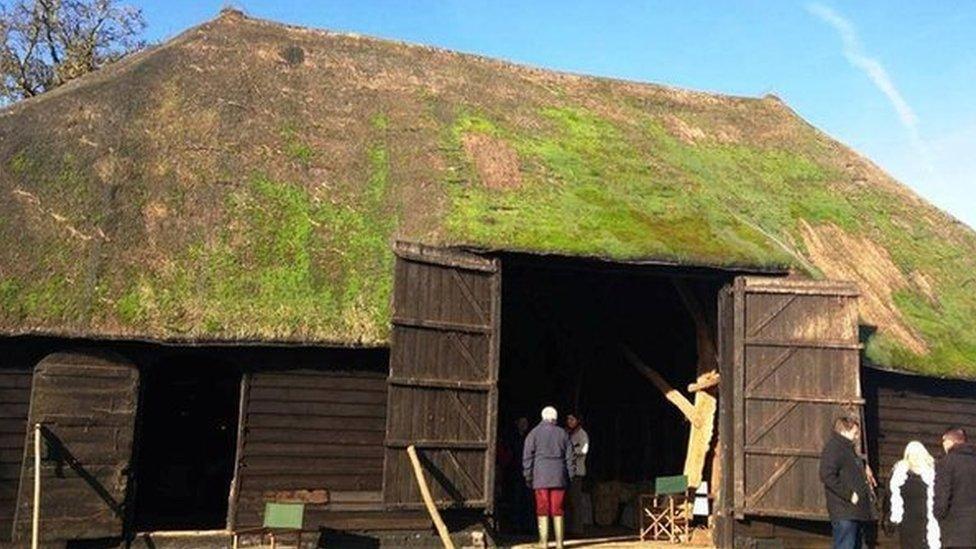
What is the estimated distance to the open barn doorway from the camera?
1533 centimetres

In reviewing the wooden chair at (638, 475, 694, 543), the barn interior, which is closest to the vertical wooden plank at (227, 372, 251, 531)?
the barn interior

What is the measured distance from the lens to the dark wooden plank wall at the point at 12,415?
1121 cm

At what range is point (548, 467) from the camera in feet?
40.2

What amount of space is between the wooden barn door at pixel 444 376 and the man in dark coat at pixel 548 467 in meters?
0.59

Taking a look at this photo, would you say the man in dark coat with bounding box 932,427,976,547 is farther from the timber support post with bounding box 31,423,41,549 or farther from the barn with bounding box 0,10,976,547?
the timber support post with bounding box 31,423,41,549

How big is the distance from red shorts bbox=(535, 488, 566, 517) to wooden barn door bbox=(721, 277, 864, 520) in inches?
113

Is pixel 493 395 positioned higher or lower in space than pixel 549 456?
higher

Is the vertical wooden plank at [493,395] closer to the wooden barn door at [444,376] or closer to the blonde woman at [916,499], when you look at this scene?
the wooden barn door at [444,376]

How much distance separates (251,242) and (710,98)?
13954 mm

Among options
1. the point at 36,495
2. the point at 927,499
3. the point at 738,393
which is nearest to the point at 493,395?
the point at 738,393

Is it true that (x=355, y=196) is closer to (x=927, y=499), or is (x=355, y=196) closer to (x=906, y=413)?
(x=927, y=499)

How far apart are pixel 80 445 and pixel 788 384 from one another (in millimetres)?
9893

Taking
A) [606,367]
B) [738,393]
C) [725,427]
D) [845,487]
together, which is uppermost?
[606,367]

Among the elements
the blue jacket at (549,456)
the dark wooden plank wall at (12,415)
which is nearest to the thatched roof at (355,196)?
the dark wooden plank wall at (12,415)
